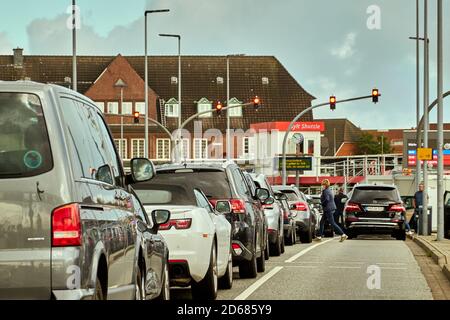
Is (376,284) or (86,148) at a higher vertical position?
(86,148)

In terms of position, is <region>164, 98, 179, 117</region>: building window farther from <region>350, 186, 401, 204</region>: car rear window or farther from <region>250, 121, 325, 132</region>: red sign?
<region>350, 186, 401, 204</region>: car rear window

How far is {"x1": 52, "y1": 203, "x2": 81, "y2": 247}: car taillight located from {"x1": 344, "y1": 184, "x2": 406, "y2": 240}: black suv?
31.8 m

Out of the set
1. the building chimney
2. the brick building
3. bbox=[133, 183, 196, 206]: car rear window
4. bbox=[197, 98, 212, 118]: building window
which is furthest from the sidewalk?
the building chimney

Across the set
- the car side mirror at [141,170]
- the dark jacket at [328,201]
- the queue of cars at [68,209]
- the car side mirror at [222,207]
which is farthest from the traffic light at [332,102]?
the car side mirror at [141,170]

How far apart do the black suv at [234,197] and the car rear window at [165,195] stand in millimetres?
2499

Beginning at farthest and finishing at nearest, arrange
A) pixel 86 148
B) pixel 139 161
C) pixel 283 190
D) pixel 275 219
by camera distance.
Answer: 1. pixel 283 190
2. pixel 275 219
3. pixel 139 161
4. pixel 86 148

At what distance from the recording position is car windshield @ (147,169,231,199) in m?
16.9

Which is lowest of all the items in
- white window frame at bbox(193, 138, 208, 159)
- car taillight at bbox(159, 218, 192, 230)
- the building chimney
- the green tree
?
car taillight at bbox(159, 218, 192, 230)

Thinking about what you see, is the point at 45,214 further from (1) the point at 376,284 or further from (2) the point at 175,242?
(1) the point at 376,284

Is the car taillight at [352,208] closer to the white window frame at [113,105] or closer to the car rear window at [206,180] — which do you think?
the car rear window at [206,180]

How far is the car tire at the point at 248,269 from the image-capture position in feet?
59.7

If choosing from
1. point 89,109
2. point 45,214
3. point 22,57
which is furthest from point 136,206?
point 22,57

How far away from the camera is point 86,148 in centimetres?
797

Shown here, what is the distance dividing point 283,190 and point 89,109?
26826mm
